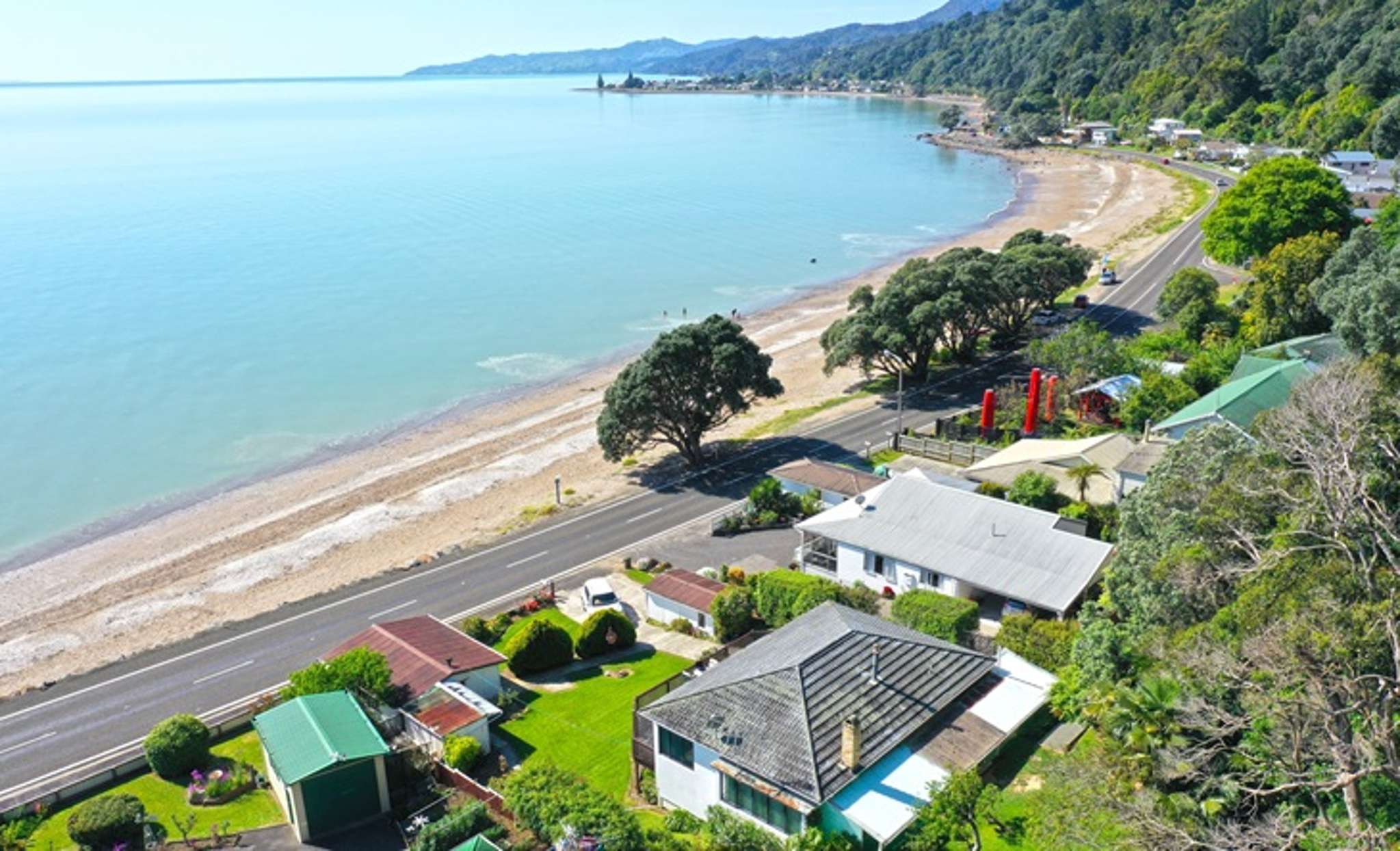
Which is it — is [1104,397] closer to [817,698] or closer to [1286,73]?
[817,698]

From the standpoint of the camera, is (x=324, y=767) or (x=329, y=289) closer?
(x=324, y=767)

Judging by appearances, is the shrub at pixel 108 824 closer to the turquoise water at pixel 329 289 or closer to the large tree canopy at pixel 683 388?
the large tree canopy at pixel 683 388

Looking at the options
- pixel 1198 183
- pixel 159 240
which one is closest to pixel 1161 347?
pixel 1198 183

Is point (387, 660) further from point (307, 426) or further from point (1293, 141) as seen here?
point (1293, 141)

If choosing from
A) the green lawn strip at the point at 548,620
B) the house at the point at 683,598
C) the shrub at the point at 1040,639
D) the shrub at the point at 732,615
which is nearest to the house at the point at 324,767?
the green lawn strip at the point at 548,620

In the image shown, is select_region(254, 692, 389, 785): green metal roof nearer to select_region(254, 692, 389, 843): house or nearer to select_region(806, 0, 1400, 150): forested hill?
select_region(254, 692, 389, 843): house

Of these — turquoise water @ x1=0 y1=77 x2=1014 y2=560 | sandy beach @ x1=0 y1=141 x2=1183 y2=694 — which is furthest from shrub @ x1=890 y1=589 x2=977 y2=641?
turquoise water @ x1=0 y1=77 x2=1014 y2=560

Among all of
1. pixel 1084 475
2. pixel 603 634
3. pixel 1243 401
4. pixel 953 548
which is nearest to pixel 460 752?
pixel 603 634
